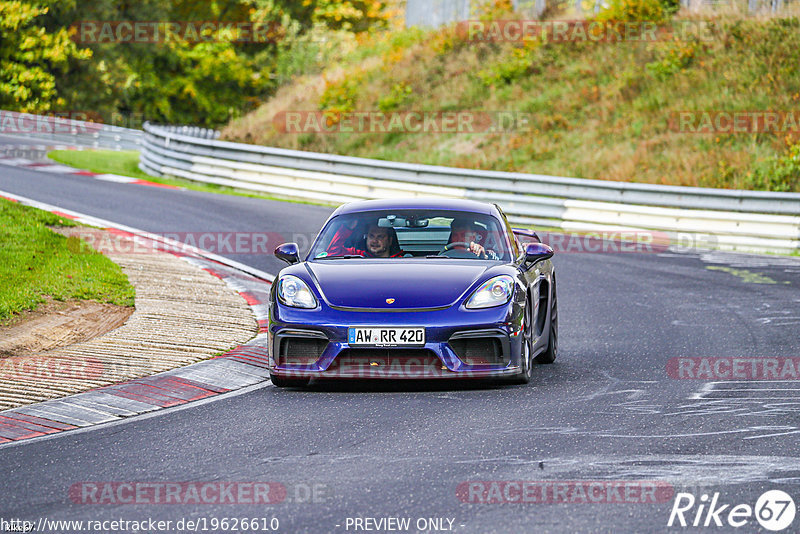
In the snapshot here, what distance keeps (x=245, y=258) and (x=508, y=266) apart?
762 cm

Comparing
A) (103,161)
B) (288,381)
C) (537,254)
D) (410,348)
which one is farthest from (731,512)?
(103,161)

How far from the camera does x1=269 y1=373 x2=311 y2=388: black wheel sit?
8195 millimetres

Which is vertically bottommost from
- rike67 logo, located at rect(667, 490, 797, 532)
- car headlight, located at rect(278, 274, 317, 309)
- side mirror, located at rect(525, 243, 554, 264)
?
rike67 logo, located at rect(667, 490, 797, 532)

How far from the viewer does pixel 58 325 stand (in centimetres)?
1020

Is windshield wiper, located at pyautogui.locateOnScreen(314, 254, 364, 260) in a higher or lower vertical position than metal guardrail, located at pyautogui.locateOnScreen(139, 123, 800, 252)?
higher

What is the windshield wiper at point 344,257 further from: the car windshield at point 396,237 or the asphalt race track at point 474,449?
the asphalt race track at point 474,449

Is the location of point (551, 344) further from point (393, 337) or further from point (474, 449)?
point (474, 449)

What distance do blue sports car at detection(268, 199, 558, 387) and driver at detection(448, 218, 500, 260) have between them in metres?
0.02

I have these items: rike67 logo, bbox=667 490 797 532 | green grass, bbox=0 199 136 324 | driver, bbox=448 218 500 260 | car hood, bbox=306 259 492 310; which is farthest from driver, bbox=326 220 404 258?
rike67 logo, bbox=667 490 797 532

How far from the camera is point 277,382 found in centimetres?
829

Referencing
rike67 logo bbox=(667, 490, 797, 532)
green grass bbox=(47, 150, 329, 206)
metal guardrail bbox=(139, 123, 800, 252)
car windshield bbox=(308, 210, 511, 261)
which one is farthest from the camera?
green grass bbox=(47, 150, 329, 206)

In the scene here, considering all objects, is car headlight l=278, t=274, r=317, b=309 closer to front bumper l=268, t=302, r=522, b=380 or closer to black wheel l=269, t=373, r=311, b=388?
front bumper l=268, t=302, r=522, b=380

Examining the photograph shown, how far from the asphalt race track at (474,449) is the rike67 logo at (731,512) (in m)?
0.04

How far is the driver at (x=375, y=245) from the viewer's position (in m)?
9.03
